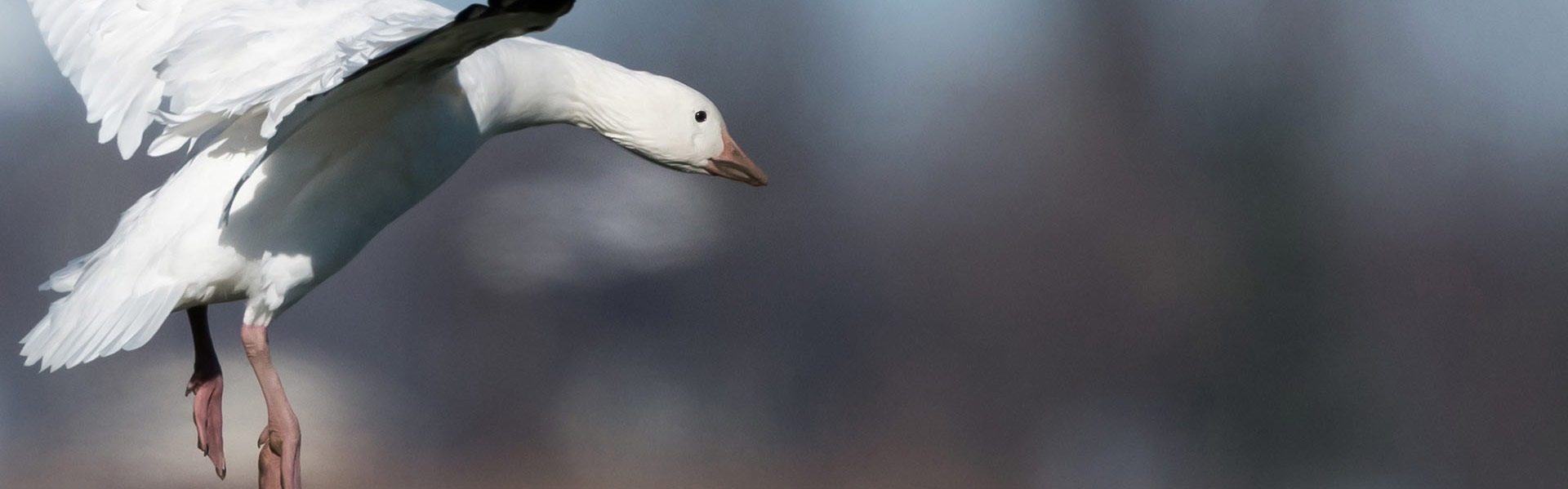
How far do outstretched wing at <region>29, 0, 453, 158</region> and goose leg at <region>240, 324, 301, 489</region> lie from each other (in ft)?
0.46

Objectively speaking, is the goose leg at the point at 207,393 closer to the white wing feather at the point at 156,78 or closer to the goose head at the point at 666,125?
the white wing feather at the point at 156,78

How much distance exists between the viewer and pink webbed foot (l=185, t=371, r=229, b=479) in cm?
104

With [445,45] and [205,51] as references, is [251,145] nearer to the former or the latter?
[205,51]

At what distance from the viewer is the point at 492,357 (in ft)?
8.50

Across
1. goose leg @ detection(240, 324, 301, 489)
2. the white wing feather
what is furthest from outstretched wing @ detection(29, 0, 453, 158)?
goose leg @ detection(240, 324, 301, 489)

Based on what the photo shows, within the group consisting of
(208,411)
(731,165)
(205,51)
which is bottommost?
(208,411)

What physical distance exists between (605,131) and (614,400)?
5.62 ft

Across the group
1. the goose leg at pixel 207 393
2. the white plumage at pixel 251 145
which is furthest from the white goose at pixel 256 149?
the goose leg at pixel 207 393

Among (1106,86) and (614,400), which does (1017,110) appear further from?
(614,400)

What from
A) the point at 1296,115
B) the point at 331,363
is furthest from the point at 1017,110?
the point at 331,363

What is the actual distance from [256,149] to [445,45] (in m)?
0.24

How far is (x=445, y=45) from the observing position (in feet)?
2.40

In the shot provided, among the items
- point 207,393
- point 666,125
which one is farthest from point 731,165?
point 207,393

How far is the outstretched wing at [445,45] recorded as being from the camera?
673mm
